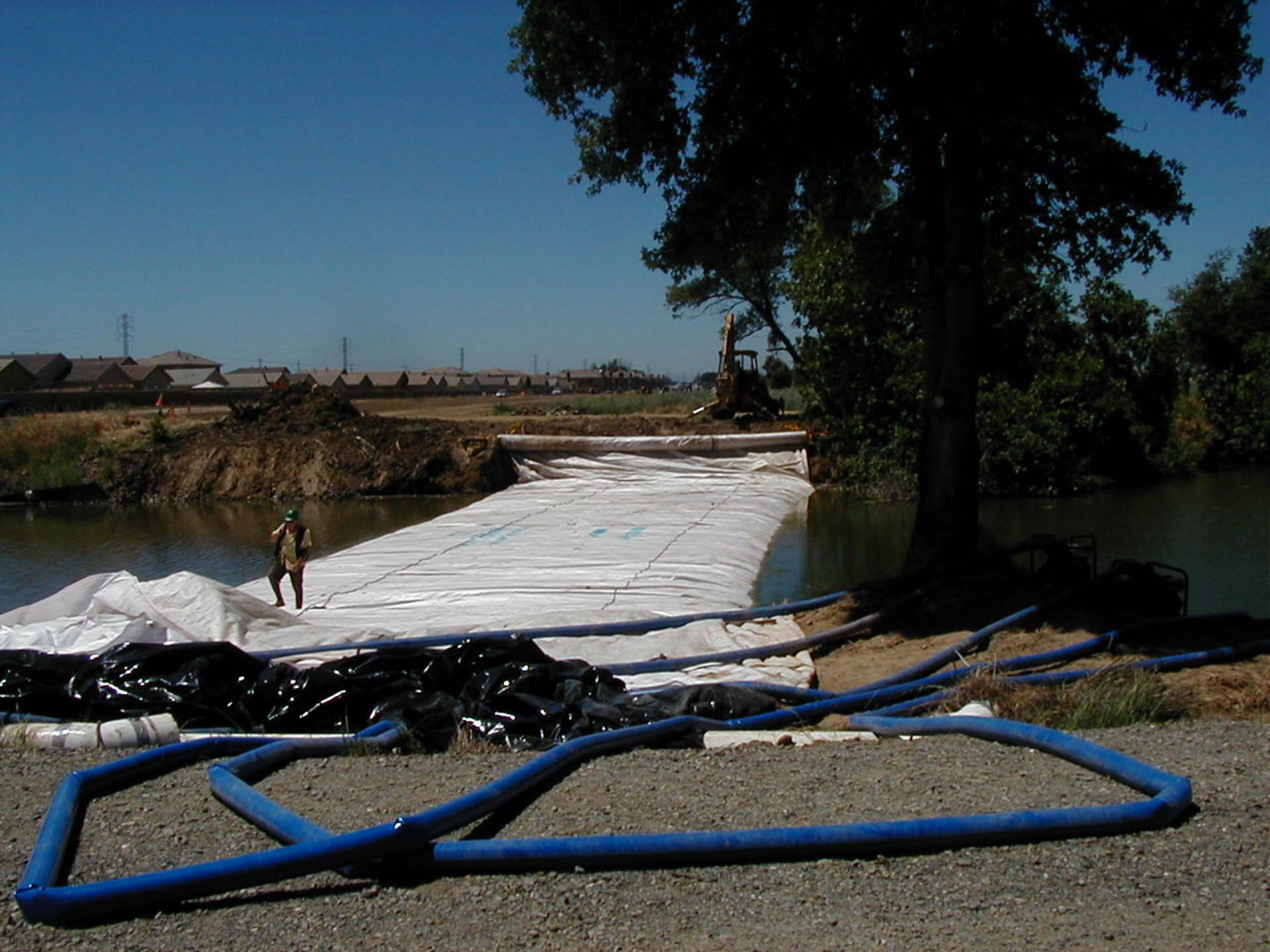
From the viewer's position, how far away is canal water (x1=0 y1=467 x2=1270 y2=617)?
49.4 ft

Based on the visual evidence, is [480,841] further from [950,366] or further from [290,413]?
[290,413]

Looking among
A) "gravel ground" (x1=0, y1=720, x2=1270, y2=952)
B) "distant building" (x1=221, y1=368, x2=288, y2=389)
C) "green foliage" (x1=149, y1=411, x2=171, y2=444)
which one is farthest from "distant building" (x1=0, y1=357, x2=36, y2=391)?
"gravel ground" (x1=0, y1=720, x2=1270, y2=952)

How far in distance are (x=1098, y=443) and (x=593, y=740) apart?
2193 centimetres

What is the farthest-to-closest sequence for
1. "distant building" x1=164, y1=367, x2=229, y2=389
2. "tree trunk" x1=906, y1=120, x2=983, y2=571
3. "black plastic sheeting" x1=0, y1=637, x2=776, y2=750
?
"distant building" x1=164, y1=367, x2=229, y2=389
"tree trunk" x1=906, y1=120, x2=983, y2=571
"black plastic sheeting" x1=0, y1=637, x2=776, y2=750

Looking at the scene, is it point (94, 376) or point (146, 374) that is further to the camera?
point (146, 374)

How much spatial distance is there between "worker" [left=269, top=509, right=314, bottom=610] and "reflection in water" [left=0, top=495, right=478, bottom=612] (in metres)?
4.07

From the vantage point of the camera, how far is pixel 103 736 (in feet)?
19.4

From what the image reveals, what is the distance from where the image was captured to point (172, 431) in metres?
31.9

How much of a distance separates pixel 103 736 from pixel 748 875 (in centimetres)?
378

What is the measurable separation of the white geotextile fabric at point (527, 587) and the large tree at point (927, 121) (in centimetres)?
317

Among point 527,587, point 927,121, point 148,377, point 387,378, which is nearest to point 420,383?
point 387,378

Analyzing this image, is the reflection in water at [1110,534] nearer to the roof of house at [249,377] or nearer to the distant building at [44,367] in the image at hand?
the distant building at [44,367]

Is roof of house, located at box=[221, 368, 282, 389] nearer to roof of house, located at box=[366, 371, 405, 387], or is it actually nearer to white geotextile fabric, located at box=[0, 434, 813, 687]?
roof of house, located at box=[366, 371, 405, 387]

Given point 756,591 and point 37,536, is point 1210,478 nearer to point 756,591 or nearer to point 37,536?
point 756,591
